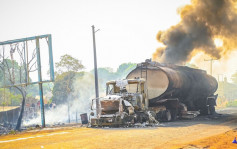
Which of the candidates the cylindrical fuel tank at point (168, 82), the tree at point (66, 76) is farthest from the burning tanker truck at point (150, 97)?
the tree at point (66, 76)

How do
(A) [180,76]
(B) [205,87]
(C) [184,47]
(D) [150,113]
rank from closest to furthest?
(D) [150,113] → (A) [180,76] → (B) [205,87] → (C) [184,47]

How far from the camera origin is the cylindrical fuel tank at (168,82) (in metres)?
20.0

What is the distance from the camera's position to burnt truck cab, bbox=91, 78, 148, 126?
16.3 meters

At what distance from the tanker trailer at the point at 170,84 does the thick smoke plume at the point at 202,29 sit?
139 inches

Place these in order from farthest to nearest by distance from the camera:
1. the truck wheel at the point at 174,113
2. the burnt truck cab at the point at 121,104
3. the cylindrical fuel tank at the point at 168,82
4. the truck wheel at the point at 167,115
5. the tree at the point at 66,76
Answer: the tree at the point at 66,76 → the truck wheel at the point at 174,113 → the truck wheel at the point at 167,115 → the cylindrical fuel tank at the point at 168,82 → the burnt truck cab at the point at 121,104

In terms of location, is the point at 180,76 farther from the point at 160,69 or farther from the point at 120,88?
the point at 120,88

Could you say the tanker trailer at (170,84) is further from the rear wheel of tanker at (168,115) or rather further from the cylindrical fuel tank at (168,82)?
the rear wheel of tanker at (168,115)

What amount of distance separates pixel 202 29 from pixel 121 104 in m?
16.1

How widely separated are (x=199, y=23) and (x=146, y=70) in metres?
11.4

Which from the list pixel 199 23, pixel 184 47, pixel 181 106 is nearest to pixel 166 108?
pixel 181 106

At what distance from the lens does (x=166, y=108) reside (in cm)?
2070

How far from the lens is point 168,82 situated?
19.8 metres

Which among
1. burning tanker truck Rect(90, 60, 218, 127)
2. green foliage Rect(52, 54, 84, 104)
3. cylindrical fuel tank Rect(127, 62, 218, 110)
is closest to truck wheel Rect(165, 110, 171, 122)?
burning tanker truck Rect(90, 60, 218, 127)

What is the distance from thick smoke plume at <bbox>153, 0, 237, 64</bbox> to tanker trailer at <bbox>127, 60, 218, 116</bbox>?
3.54 metres
